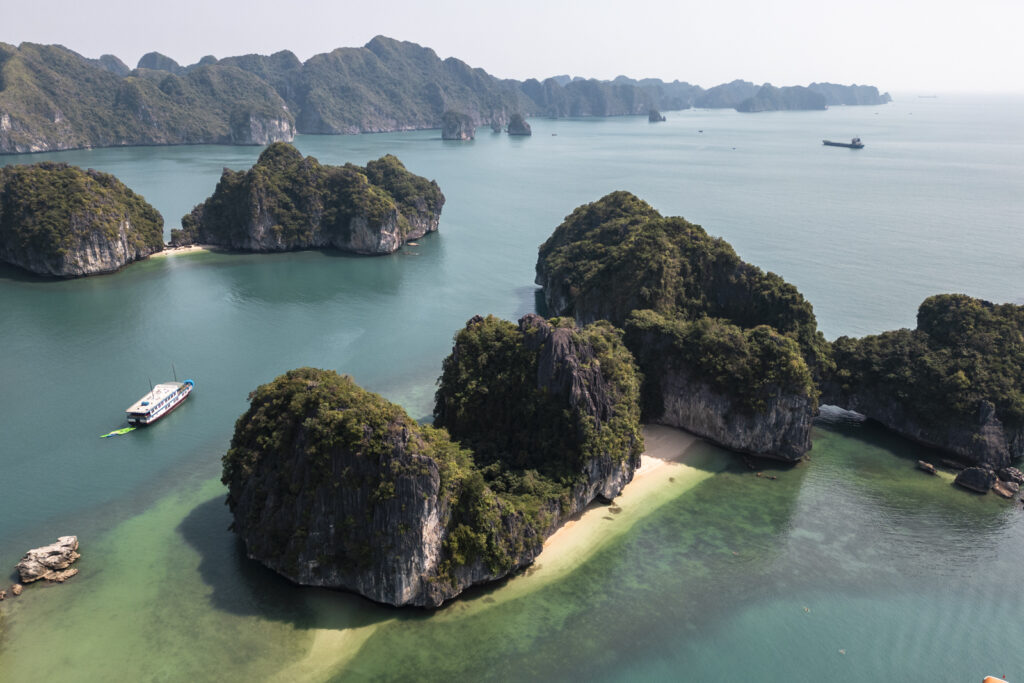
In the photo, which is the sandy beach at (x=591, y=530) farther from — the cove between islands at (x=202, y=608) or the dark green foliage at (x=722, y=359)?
the dark green foliage at (x=722, y=359)

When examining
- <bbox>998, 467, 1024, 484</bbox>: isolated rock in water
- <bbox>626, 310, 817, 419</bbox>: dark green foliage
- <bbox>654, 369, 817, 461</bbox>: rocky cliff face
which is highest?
<bbox>626, 310, 817, 419</bbox>: dark green foliage

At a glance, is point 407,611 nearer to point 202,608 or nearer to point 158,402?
point 202,608

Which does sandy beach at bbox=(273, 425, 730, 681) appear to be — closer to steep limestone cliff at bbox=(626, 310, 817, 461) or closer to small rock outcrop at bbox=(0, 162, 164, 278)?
steep limestone cliff at bbox=(626, 310, 817, 461)

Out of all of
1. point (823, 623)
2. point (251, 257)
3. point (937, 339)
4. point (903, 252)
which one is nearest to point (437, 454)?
point (823, 623)

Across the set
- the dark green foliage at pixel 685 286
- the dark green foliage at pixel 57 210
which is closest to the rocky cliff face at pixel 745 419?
the dark green foliage at pixel 685 286

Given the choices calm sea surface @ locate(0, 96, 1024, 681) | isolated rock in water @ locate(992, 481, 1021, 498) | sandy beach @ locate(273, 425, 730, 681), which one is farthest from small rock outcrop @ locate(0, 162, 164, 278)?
isolated rock in water @ locate(992, 481, 1021, 498)

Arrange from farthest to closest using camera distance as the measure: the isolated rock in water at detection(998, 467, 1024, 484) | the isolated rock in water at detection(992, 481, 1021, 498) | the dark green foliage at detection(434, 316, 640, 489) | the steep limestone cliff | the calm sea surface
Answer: the steep limestone cliff < the isolated rock in water at detection(998, 467, 1024, 484) < the isolated rock in water at detection(992, 481, 1021, 498) < the dark green foliage at detection(434, 316, 640, 489) < the calm sea surface
